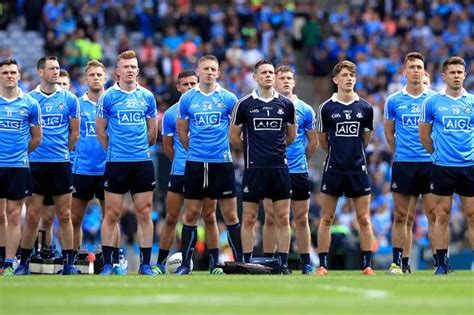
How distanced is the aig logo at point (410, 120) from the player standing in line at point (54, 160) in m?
4.62

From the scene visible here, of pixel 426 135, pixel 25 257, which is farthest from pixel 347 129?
pixel 25 257

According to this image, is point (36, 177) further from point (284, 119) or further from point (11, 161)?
point (284, 119)

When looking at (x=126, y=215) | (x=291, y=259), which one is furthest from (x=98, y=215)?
(x=291, y=259)

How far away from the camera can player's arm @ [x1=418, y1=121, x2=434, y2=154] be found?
2058cm

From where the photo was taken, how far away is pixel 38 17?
3888 centimetres

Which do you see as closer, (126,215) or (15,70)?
(15,70)

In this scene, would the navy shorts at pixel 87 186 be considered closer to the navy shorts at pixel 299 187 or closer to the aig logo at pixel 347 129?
the navy shorts at pixel 299 187

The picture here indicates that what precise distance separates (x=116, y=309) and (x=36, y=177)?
24.5 ft

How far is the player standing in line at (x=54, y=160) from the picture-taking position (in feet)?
70.1

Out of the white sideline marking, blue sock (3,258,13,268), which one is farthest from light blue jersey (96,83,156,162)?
the white sideline marking

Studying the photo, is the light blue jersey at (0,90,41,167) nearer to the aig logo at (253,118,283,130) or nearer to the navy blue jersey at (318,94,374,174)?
the aig logo at (253,118,283,130)

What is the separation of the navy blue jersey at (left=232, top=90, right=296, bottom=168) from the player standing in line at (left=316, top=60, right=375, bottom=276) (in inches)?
30.0

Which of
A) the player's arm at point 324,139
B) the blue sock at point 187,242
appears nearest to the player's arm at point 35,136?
the blue sock at point 187,242

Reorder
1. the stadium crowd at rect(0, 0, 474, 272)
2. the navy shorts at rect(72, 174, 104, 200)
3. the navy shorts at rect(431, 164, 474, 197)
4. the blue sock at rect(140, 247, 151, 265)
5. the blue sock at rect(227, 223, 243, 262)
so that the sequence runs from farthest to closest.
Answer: the stadium crowd at rect(0, 0, 474, 272)
the navy shorts at rect(72, 174, 104, 200)
the blue sock at rect(227, 223, 243, 262)
the blue sock at rect(140, 247, 151, 265)
the navy shorts at rect(431, 164, 474, 197)
